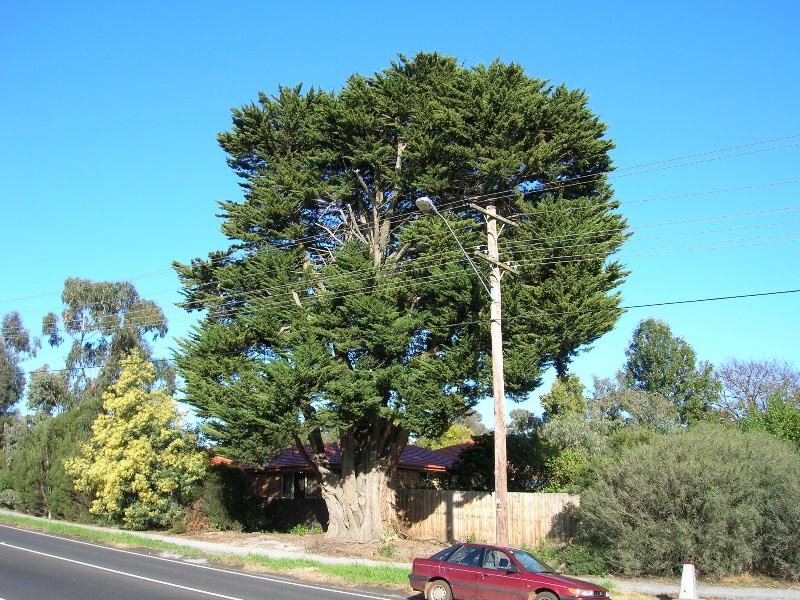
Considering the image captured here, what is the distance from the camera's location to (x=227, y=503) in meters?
32.0

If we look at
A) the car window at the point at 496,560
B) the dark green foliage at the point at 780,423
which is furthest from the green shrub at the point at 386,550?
the dark green foliage at the point at 780,423

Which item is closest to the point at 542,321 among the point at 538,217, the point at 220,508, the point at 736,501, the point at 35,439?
the point at 538,217

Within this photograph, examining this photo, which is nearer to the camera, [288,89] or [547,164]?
[547,164]

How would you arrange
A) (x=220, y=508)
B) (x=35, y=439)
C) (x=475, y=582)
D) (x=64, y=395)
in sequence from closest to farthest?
(x=475, y=582) → (x=220, y=508) → (x=35, y=439) → (x=64, y=395)

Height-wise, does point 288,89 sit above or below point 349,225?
above

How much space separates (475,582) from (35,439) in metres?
37.3

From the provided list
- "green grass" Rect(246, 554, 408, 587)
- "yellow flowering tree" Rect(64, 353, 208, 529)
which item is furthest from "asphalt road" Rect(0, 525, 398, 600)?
"yellow flowering tree" Rect(64, 353, 208, 529)

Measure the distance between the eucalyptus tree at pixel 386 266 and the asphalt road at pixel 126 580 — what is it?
5817 millimetres

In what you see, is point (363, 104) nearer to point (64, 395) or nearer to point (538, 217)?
point (538, 217)

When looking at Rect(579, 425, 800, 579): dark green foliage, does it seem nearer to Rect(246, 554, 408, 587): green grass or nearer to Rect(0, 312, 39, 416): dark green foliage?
Rect(246, 554, 408, 587): green grass

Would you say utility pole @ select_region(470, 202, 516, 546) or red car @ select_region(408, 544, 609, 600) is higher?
utility pole @ select_region(470, 202, 516, 546)

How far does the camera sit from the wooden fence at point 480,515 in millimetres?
24156

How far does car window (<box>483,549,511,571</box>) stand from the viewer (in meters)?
13.3

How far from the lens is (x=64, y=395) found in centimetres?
6034
